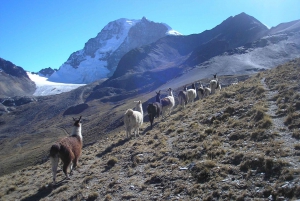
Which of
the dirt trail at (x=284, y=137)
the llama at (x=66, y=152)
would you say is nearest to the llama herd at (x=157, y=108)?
the llama at (x=66, y=152)

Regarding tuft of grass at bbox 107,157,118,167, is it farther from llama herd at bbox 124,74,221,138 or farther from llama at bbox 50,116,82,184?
llama herd at bbox 124,74,221,138

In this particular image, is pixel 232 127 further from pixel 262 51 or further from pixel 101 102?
pixel 101 102

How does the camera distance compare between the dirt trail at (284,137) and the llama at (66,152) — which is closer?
the dirt trail at (284,137)

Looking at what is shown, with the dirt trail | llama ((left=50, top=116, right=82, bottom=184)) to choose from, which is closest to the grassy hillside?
the dirt trail

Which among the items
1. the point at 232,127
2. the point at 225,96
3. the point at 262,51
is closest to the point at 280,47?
the point at 262,51

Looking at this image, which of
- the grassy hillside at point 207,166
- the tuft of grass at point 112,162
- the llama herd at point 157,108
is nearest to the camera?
the grassy hillside at point 207,166

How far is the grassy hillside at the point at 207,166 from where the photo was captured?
700 centimetres

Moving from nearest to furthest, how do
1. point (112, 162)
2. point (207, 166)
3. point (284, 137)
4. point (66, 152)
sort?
point (207, 166) → point (284, 137) → point (66, 152) → point (112, 162)

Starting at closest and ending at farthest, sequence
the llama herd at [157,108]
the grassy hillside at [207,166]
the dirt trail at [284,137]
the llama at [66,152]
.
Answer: the grassy hillside at [207,166]
the dirt trail at [284,137]
the llama at [66,152]
the llama herd at [157,108]

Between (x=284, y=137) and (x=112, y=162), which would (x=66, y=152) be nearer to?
(x=112, y=162)

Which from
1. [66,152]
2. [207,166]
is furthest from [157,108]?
[207,166]

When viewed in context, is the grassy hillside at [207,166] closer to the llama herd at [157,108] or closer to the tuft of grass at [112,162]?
the tuft of grass at [112,162]

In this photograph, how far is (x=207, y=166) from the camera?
329 inches

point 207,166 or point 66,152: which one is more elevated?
point 66,152
